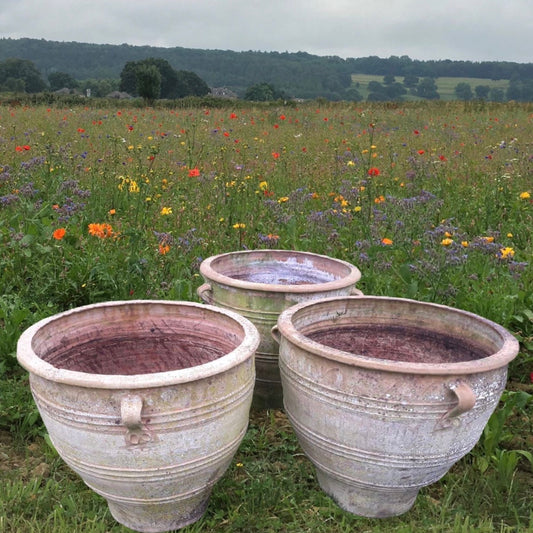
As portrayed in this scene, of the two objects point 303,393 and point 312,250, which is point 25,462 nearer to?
point 303,393

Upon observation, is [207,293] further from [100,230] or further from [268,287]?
[100,230]

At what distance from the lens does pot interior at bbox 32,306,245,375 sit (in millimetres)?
2123

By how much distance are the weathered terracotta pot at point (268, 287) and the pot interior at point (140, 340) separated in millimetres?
266

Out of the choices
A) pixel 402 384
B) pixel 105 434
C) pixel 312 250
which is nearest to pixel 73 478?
pixel 105 434

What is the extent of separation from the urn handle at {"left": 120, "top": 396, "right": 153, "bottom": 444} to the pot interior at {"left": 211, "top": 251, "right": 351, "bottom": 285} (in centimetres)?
133

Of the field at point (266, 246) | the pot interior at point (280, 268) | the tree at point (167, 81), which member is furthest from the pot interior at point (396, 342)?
the tree at point (167, 81)

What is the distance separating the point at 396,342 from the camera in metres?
2.39

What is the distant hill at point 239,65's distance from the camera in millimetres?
74250

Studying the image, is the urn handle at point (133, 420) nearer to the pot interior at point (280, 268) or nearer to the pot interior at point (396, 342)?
the pot interior at point (396, 342)

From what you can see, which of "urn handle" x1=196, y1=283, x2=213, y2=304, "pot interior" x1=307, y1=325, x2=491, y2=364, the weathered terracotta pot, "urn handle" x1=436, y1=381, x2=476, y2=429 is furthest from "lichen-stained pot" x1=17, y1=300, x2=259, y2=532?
"urn handle" x1=436, y1=381, x2=476, y2=429

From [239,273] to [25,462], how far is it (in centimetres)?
137

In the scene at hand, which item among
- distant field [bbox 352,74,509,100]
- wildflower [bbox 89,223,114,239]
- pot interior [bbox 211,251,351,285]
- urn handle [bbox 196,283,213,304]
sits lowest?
urn handle [bbox 196,283,213,304]

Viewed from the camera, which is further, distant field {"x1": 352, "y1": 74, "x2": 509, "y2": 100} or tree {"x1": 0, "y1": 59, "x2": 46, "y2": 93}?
distant field {"x1": 352, "y1": 74, "x2": 509, "y2": 100}

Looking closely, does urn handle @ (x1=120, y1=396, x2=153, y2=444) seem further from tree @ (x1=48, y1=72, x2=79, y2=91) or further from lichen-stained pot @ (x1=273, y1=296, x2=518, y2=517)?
tree @ (x1=48, y1=72, x2=79, y2=91)
